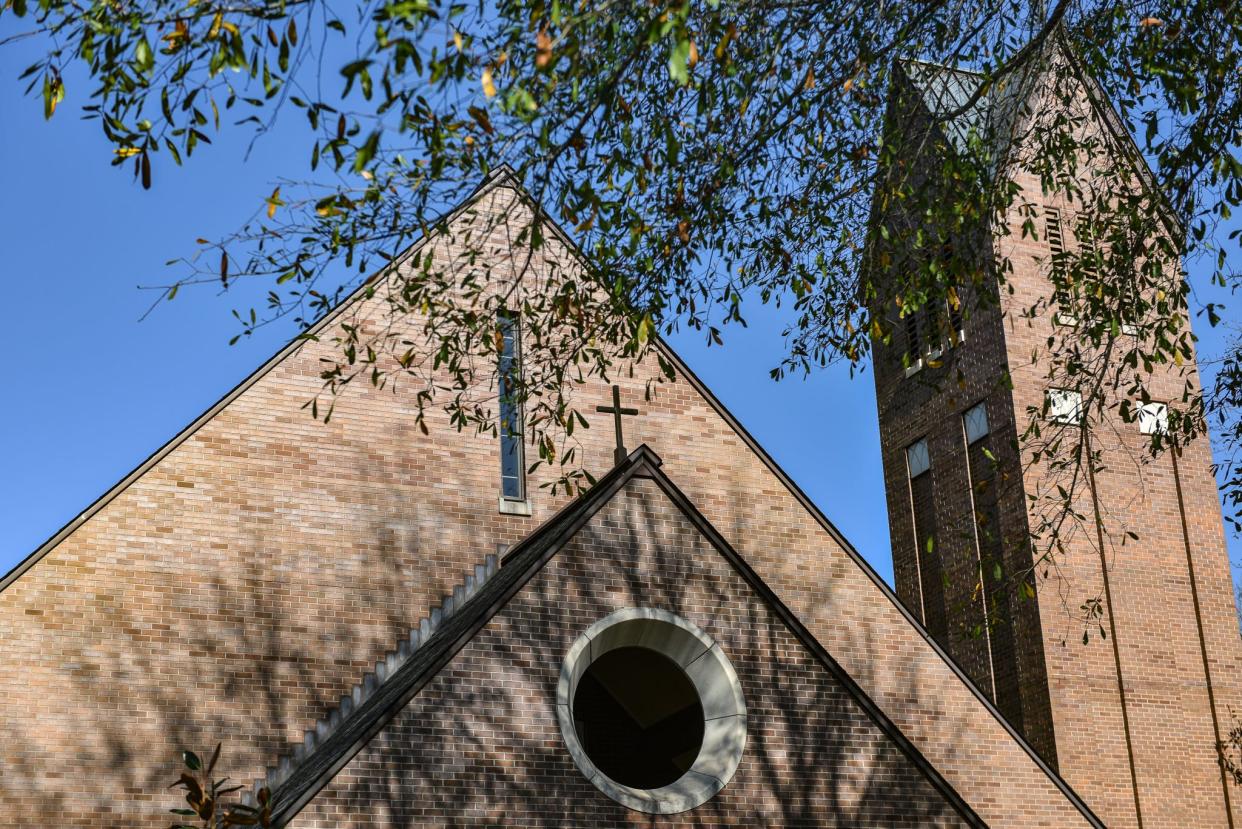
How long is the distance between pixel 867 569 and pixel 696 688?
19.5 ft

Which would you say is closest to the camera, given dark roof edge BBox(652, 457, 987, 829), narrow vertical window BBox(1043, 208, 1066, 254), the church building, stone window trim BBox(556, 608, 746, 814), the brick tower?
the church building

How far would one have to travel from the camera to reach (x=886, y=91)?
11.7 meters

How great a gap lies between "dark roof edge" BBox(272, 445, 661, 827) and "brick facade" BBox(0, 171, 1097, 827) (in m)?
1.91

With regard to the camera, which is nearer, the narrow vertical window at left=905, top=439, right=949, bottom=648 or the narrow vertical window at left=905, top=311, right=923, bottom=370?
the narrow vertical window at left=905, top=439, right=949, bottom=648

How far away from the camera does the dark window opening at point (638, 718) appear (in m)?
15.4

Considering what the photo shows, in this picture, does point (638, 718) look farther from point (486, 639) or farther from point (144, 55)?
point (144, 55)

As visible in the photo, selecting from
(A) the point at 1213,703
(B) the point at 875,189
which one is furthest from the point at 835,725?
(A) the point at 1213,703

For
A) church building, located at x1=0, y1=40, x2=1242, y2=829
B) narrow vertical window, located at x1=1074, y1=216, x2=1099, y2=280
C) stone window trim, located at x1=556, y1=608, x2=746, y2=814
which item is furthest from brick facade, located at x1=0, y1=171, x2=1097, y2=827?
narrow vertical window, located at x1=1074, y1=216, x2=1099, y2=280

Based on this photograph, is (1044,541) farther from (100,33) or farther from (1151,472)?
(100,33)

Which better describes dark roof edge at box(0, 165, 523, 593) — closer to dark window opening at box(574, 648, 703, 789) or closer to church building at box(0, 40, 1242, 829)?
church building at box(0, 40, 1242, 829)

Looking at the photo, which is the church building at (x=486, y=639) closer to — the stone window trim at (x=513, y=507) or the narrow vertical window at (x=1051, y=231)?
the stone window trim at (x=513, y=507)

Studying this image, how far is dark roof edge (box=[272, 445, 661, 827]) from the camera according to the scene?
10.8m

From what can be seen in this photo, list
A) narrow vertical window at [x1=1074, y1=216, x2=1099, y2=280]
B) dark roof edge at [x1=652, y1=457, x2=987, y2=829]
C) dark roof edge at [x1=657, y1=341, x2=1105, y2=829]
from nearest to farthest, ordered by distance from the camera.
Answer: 1. narrow vertical window at [x1=1074, y1=216, x2=1099, y2=280]
2. dark roof edge at [x1=652, y1=457, x2=987, y2=829]
3. dark roof edge at [x1=657, y1=341, x2=1105, y2=829]

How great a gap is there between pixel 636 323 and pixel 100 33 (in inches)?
190
